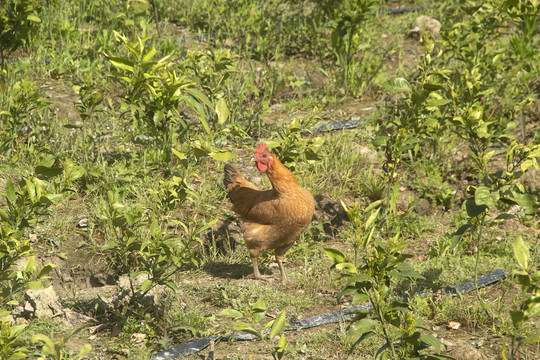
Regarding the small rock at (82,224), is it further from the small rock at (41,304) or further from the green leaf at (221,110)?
the green leaf at (221,110)

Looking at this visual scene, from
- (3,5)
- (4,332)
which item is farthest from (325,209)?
(3,5)

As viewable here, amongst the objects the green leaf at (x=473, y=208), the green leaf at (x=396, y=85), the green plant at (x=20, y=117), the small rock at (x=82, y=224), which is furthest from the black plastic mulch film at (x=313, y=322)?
the green plant at (x=20, y=117)

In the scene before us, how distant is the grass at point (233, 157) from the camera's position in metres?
3.86

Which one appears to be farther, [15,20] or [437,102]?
[15,20]

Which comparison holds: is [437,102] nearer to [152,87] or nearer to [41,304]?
[152,87]

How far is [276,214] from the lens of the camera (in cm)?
461

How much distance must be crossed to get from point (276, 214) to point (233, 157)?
0.93m

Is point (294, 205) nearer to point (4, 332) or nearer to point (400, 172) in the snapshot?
point (400, 172)

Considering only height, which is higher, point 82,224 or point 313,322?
point 82,224

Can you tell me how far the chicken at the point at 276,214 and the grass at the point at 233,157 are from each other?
272 millimetres

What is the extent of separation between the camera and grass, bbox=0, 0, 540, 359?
386 centimetres

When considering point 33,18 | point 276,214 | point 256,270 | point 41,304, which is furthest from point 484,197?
point 33,18

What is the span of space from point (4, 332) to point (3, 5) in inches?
182

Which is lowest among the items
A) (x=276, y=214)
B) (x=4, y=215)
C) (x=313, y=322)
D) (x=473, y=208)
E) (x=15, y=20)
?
(x=313, y=322)
